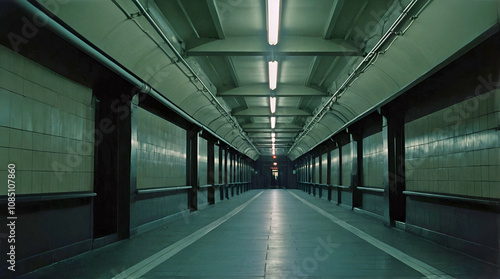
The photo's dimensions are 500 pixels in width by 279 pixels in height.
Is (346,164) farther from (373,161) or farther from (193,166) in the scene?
(193,166)

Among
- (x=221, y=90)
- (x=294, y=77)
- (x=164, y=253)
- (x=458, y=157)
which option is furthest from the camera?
(x=221, y=90)

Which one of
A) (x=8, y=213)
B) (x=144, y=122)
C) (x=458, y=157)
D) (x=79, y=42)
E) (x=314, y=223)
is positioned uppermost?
(x=79, y=42)

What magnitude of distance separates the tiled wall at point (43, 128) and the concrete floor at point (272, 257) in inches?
53.9

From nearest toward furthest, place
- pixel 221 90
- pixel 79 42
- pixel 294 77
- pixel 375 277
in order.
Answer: pixel 375 277, pixel 79 42, pixel 294 77, pixel 221 90

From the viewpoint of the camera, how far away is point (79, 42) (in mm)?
6484

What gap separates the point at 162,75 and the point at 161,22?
2.14m

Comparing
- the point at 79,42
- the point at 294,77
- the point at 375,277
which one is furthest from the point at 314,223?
the point at 79,42

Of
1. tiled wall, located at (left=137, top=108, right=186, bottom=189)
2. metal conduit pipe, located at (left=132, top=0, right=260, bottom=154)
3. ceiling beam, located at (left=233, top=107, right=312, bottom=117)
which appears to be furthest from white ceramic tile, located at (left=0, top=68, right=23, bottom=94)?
ceiling beam, located at (left=233, top=107, right=312, bottom=117)

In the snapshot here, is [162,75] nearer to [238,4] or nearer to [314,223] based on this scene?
[238,4]

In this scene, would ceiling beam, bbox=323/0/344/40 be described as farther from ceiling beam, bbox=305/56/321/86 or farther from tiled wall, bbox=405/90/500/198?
tiled wall, bbox=405/90/500/198

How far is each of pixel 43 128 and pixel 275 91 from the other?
34.2ft

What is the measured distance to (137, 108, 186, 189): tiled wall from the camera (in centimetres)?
1113

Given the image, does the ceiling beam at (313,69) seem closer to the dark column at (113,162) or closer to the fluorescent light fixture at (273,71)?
the fluorescent light fixture at (273,71)

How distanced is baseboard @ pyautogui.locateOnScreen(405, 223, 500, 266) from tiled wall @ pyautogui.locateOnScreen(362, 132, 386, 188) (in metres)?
4.18
